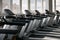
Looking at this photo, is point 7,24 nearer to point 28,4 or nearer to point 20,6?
point 20,6

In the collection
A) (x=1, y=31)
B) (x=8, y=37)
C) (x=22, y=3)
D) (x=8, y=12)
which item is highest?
(x=22, y=3)

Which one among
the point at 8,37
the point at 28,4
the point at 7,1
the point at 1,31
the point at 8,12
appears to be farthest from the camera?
the point at 28,4

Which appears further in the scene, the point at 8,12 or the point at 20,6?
the point at 20,6

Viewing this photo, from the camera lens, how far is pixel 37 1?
1050cm

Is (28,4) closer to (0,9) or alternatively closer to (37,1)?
(37,1)

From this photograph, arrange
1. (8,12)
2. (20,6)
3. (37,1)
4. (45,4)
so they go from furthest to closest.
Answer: (45,4), (37,1), (20,6), (8,12)

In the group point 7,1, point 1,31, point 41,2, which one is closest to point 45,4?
point 41,2

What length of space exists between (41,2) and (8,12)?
16.5ft

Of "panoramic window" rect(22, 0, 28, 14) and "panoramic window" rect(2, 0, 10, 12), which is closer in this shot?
"panoramic window" rect(2, 0, 10, 12)

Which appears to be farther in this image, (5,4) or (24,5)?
(24,5)

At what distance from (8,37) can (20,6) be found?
14.7ft

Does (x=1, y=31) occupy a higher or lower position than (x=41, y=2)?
lower

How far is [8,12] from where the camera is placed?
6.46 metres

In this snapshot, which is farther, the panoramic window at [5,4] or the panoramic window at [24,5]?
the panoramic window at [24,5]
